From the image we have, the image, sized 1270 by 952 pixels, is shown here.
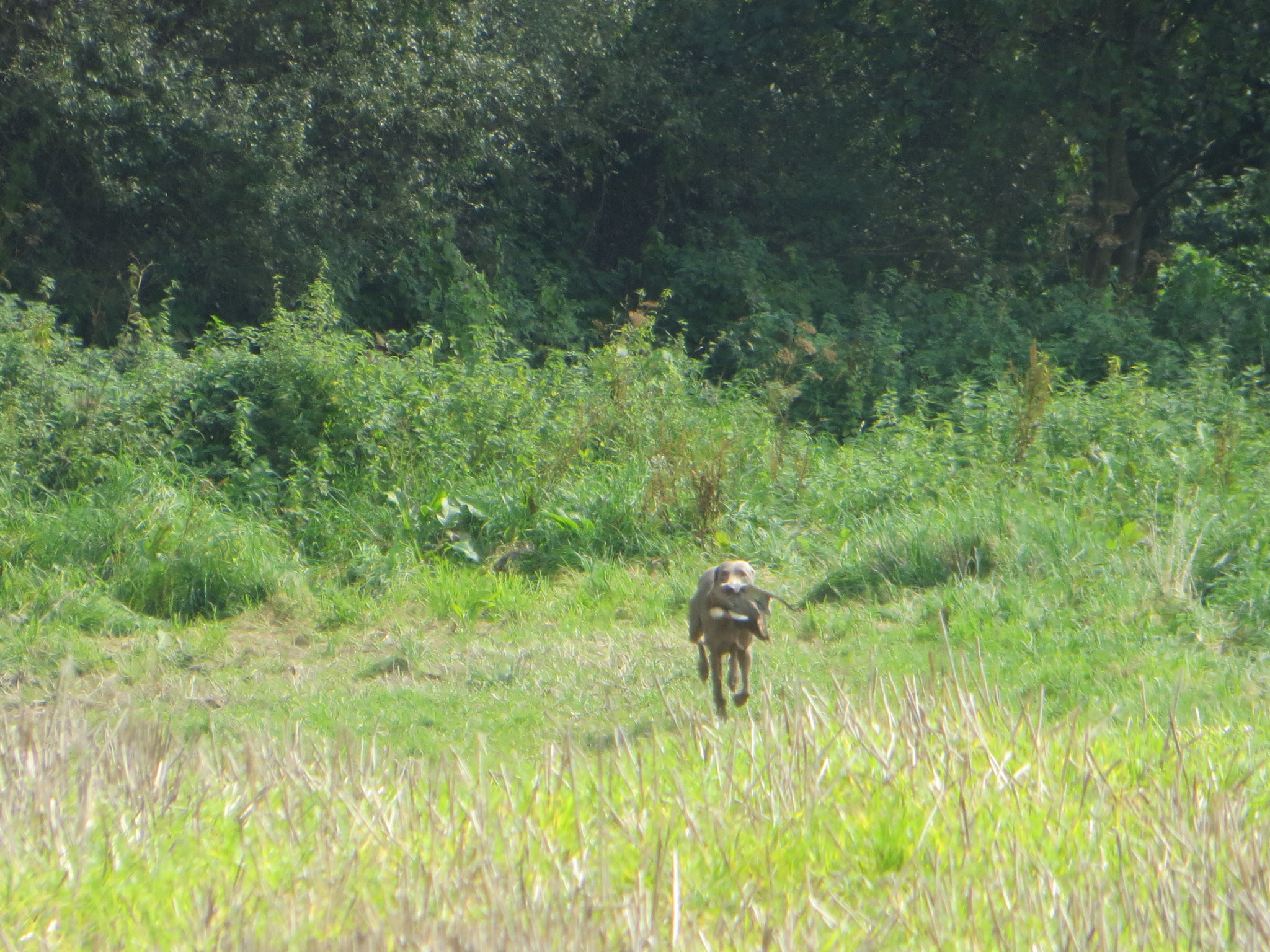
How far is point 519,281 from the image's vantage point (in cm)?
1540

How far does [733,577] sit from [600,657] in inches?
87.9

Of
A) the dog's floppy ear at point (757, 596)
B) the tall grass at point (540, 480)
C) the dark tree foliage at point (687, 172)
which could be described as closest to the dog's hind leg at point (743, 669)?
the dog's floppy ear at point (757, 596)

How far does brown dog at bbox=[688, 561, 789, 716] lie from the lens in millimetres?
4125

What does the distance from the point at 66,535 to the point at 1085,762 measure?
6275 mm

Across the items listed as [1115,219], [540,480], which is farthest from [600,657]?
[1115,219]

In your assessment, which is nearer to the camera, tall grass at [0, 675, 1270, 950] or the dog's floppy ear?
tall grass at [0, 675, 1270, 950]

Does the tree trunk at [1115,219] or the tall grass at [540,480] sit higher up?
the tree trunk at [1115,219]

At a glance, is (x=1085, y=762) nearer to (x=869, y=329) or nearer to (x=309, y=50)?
(x=869, y=329)

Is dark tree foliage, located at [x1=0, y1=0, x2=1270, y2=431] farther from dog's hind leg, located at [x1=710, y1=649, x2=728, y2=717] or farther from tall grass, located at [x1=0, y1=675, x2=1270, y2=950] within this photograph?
tall grass, located at [x1=0, y1=675, x2=1270, y2=950]

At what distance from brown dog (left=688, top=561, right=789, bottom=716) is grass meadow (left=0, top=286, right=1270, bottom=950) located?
0.56 ft

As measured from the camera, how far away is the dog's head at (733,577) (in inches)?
161

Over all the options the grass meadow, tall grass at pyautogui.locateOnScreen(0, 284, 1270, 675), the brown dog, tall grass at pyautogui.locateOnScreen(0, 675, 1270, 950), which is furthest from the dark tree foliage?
tall grass at pyautogui.locateOnScreen(0, 675, 1270, 950)

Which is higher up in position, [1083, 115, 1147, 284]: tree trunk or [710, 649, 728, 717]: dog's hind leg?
[1083, 115, 1147, 284]: tree trunk

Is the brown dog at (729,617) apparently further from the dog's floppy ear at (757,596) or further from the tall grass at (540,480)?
the tall grass at (540,480)
